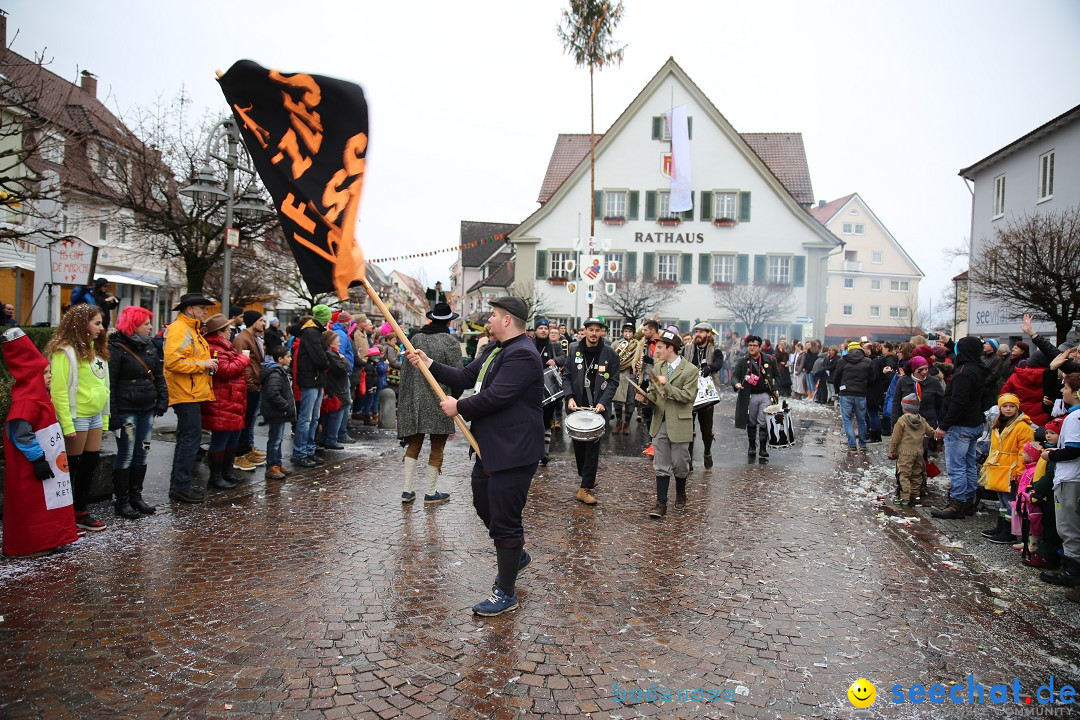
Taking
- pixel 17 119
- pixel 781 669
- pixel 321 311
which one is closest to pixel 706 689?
pixel 781 669

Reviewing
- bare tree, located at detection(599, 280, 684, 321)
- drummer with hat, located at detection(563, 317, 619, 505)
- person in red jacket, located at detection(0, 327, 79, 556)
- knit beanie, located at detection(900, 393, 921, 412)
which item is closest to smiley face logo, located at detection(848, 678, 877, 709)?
drummer with hat, located at detection(563, 317, 619, 505)

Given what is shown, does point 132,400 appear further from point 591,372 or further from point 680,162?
point 680,162

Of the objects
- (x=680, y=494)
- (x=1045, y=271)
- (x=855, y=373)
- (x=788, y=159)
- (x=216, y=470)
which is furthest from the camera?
(x=788, y=159)

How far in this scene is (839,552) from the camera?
20.5 feet

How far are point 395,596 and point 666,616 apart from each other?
1839 millimetres

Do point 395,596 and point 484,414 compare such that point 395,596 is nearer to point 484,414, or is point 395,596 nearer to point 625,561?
point 484,414

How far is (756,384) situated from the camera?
10977mm

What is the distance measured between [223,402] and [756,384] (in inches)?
301

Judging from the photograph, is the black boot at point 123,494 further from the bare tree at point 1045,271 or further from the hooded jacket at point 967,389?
the bare tree at point 1045,271

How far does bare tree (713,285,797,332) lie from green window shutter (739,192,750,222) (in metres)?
3.64

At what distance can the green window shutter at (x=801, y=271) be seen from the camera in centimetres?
3653

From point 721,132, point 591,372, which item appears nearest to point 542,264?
point 721,132

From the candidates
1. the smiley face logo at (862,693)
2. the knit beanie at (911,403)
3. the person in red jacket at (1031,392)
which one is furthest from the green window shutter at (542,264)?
the smiley face logo at (862,693)

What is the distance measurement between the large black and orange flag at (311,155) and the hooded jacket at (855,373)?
9345 mm
